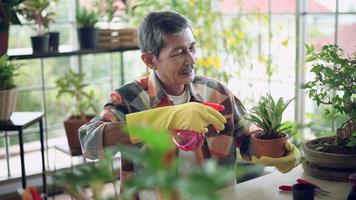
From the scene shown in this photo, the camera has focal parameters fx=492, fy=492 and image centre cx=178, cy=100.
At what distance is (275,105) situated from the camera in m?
1.62

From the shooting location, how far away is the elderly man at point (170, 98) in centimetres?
166

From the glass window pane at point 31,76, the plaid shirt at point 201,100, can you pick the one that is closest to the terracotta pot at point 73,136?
the glass window pane at point 31,76

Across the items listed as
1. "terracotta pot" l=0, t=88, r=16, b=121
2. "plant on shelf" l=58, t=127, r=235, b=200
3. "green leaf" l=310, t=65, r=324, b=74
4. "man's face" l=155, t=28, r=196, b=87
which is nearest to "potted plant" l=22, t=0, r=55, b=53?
"terracotta pot" l=0, t=88, r=16, b=121

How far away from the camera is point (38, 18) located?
3537 mm

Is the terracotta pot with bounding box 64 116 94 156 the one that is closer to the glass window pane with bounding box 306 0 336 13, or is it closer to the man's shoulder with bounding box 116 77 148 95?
the man's shoulder with bounding box 116 77 148 95

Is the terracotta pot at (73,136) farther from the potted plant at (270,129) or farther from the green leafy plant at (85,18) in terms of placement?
the potted plant at (270,129)

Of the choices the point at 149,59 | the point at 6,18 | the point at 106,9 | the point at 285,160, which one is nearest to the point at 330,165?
the point at 285,160

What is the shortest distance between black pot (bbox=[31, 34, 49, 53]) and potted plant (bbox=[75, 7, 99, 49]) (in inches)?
11.4

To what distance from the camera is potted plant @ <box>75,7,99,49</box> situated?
12.1 feet

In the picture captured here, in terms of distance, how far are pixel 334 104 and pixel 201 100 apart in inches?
20.0

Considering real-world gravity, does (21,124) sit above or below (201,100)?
below

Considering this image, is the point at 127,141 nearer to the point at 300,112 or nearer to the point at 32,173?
the point at 300,112

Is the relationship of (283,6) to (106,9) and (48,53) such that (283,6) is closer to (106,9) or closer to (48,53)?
(106,9)

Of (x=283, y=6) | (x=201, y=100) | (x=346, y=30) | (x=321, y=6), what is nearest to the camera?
(x=201, y=100)
